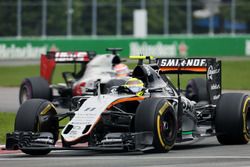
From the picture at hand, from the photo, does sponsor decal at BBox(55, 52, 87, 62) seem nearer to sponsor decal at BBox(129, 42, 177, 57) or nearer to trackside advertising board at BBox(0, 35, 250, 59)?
trackside advertising board at BBox(0, 35, 250, 59)

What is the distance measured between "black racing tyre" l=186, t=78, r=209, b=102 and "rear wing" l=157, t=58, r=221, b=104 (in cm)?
619

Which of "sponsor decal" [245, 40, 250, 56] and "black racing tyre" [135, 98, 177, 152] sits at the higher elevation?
"sponsor decal" [245, 40, 250, 56]

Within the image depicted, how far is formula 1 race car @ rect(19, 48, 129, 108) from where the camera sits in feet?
83.6

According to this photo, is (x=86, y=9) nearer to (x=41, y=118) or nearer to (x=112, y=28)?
(x=112, y=28)

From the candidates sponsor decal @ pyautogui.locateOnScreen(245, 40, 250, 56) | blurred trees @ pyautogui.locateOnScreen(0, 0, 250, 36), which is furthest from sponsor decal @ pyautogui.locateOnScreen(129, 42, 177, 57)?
blurred trees @ pyautogui.locateOnScreen(0, 0, 250, 36)

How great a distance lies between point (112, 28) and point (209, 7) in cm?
739

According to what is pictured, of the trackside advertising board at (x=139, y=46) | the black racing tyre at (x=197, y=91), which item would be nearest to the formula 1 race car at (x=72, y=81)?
the black racing tyre at (x=197, y=91)

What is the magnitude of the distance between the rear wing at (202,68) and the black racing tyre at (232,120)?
2.69ft

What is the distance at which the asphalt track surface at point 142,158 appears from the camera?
12938mm

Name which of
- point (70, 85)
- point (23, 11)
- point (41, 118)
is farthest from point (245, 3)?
point (41, 118)

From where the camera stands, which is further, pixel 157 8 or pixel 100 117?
pixel 157 8

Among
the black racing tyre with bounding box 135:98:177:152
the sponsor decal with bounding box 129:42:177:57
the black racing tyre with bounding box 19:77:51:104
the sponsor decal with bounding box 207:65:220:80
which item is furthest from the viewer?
the sponsor decal with bounding box 129:42:177:57

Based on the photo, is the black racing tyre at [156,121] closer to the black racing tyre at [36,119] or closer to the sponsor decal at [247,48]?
the black racing tyre at [36,119]

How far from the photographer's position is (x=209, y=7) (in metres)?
62.5
